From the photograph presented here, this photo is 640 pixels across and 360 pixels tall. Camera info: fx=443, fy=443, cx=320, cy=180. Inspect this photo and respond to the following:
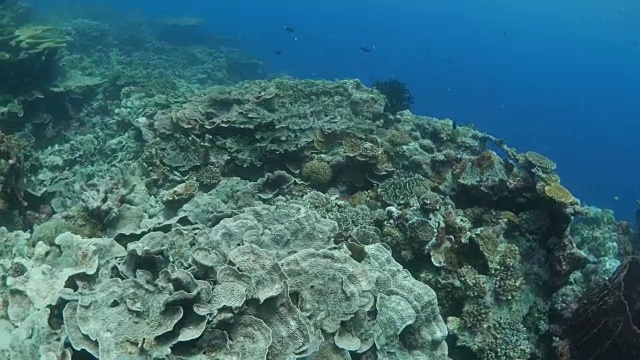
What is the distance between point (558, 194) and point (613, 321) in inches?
81.4

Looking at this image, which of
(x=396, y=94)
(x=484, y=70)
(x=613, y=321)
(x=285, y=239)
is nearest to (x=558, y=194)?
(x=613, y=321)

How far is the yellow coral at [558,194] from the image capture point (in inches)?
284

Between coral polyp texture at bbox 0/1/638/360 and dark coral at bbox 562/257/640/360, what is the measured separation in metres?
0.03

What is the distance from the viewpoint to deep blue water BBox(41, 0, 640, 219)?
217ft

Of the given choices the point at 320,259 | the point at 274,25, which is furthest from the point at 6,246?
the point at 274,25

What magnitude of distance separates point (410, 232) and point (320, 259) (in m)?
2.23

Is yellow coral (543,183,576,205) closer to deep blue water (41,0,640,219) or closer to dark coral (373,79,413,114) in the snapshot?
dark coral (373,79,413,114)

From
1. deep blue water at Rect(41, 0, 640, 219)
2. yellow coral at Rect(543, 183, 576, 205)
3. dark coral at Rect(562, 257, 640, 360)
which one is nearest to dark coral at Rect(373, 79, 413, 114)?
yellow coral at Rect(543, 183, 576, 205)

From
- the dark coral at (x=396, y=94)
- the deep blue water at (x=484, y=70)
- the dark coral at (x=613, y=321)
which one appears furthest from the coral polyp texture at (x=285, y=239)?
the deep blue water at (x=484, y=70)

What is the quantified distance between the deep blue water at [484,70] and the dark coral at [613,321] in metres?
43.2

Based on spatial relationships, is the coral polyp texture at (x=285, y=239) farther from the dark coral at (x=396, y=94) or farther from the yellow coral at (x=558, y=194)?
the dark coral at (x=396, y=94)

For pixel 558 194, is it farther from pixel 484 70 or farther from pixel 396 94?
pixel 484 70

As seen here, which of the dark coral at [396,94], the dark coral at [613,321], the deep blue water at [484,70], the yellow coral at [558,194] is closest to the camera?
the dark coral at [613,321]

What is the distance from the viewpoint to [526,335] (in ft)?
22.2
